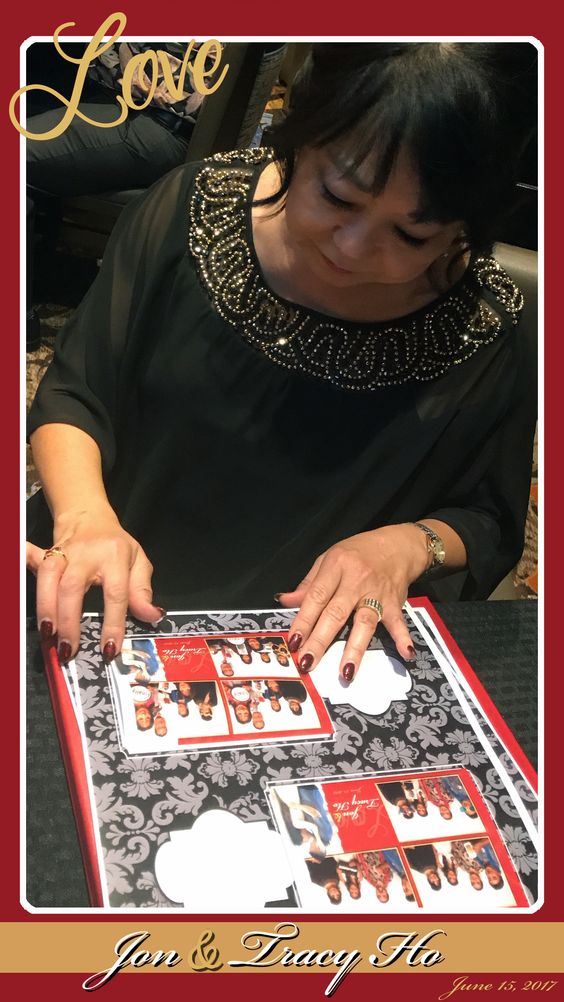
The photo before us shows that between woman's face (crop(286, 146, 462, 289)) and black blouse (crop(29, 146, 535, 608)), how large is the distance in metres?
0.13

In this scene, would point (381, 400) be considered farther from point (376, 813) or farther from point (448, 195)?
point (376, 813)

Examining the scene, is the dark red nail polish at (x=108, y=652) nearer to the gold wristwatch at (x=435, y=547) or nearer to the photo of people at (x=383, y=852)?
the photo of people at (x=383, y=852)

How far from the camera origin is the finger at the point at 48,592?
2.63ft

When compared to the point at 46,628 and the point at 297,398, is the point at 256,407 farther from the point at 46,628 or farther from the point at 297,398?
the point at 46,628

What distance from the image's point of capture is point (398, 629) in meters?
0.90

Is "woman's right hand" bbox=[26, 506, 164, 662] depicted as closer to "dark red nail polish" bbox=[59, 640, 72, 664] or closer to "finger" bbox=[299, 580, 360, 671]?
"dark red nail polish" bbox=[59, 640, 72, 664]

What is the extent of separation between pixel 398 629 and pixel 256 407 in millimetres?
358

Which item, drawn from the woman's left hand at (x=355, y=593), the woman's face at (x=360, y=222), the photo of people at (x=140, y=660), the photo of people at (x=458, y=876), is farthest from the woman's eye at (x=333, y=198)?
the photo of people at (x=458, y=876)

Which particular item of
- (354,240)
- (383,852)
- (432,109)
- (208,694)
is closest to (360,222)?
(354,240)

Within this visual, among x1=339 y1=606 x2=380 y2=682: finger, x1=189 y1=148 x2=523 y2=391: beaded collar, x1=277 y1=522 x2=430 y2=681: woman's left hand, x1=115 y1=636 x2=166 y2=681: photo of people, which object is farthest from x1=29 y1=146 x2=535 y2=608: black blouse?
x1=115 y1=636 x2=166 y2=681: photo of people

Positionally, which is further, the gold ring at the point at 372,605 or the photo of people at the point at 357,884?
the gold ring at the point at 372,605

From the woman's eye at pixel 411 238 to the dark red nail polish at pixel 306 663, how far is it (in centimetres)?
45

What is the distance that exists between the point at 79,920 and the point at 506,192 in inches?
31.8

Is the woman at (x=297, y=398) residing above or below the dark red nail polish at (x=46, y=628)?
above
